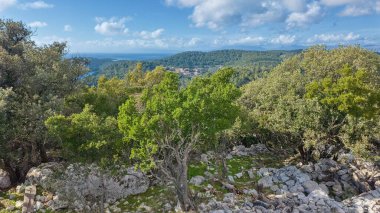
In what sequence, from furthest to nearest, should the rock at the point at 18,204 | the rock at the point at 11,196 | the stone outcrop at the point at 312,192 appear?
the rock at the point at 11,196
the stone outcrop at the point at 312,192
the rock at the point at 18,204

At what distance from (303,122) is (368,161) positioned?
30.9ft

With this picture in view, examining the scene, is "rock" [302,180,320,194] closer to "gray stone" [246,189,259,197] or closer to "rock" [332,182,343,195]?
"rock" [332,182,343,195]

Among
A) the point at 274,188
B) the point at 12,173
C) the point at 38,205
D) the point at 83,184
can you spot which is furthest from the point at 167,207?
the point at 12,173

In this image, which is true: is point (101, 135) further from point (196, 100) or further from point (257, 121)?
point (257, 121)

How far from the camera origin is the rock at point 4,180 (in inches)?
1111

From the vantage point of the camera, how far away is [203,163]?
32938 mm

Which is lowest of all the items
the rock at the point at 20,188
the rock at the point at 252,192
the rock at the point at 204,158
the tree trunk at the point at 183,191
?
the rock at the point at 252,192

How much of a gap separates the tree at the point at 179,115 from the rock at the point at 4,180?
13.8 m

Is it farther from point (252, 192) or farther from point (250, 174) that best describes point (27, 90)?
point (250, 174)

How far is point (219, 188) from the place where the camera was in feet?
91.0

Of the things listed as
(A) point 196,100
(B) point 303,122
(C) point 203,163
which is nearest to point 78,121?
(A) point 196,100

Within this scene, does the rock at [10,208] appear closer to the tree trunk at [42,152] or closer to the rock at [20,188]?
the rock at [20,188]

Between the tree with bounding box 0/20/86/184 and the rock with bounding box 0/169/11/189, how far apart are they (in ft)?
1.24

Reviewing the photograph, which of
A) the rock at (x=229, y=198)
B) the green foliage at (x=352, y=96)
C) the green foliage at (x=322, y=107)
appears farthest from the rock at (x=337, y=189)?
the rock at (x=229, y=198)
